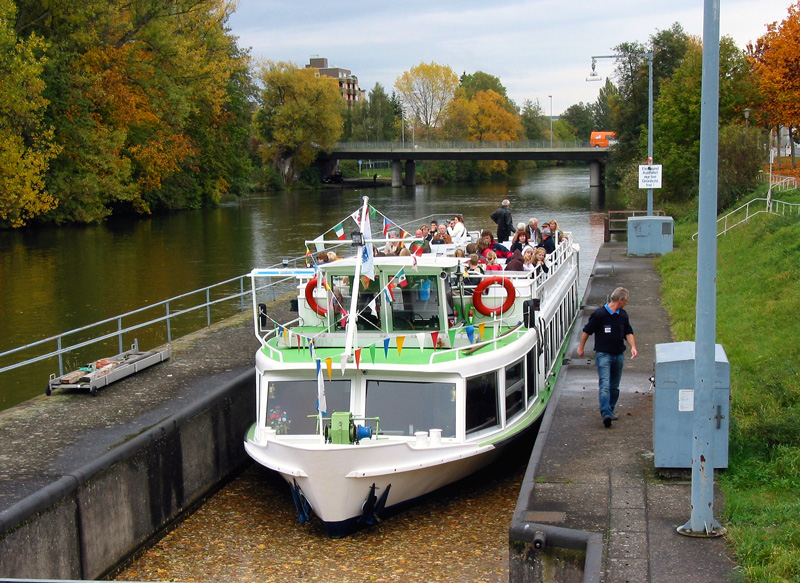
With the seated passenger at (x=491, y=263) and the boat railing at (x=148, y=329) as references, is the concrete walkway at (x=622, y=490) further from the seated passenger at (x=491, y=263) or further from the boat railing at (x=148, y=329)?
the boat railing at (x=148, y=329)

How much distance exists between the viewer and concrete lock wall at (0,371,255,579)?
8766mm

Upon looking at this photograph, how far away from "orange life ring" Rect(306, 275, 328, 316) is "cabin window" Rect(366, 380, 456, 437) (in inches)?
99.9

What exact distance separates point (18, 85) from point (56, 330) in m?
19.6

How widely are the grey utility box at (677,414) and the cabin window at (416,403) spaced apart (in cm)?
298

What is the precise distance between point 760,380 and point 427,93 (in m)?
109

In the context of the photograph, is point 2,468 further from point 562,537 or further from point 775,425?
point 775,425

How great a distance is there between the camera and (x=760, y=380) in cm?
1230

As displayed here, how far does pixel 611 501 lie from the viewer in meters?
8.67

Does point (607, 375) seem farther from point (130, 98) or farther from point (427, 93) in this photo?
point (427, 93)

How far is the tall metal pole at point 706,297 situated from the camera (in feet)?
24.0

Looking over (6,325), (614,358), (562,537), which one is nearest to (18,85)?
(6,325)

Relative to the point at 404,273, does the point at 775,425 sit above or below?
below

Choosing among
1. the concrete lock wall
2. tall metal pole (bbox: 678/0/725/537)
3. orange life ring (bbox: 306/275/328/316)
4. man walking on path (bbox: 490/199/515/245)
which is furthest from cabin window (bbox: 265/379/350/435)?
man walking on path (bbox: 490/199/515/245)

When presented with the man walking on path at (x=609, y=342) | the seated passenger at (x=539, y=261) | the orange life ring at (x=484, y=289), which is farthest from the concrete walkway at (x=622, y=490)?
the seated passenger at (x=539, y=261)
